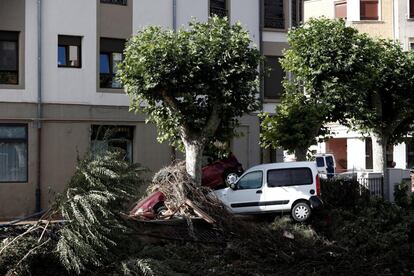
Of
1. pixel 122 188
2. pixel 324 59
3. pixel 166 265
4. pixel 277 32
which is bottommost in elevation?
pixel 166 265

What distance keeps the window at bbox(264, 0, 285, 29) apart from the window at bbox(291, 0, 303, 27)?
750 mm

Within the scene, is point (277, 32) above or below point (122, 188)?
above

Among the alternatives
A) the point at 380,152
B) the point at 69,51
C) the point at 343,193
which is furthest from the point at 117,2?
the point at 380,152

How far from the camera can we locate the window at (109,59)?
78.4 feet

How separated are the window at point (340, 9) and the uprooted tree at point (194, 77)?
2373 centimetres

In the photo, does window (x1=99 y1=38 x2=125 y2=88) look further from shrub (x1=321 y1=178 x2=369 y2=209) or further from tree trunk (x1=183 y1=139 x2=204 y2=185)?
shrub (x1=321 y1=178 x2=369 y2=209)

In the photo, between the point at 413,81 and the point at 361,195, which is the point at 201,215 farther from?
the point at 413,81

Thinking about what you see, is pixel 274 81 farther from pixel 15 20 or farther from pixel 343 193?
pixel 15 20

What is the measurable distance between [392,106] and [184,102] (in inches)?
382

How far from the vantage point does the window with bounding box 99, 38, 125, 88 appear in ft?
78.4

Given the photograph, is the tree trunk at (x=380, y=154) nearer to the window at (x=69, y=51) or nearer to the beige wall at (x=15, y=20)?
the window at (x=69, y=51)

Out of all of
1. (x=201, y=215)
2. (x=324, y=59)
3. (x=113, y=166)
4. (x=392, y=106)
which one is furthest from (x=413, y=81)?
(x=113, y=166)

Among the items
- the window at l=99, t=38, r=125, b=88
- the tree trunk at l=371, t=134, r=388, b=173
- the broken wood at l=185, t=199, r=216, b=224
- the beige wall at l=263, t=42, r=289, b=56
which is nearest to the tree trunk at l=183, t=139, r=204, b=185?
the broken wood at l=185, t=199, r=216, b=224

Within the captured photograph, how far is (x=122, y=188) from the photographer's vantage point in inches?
510
